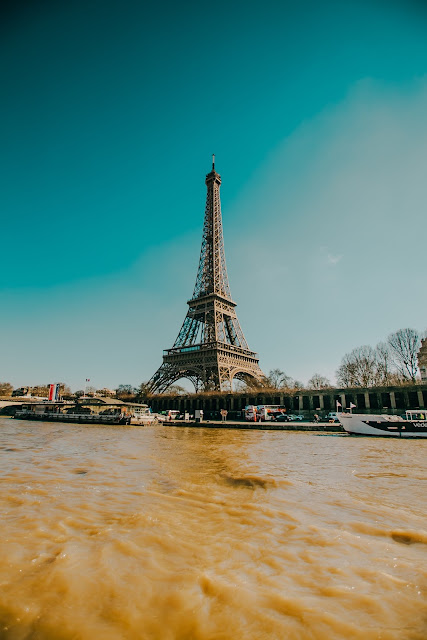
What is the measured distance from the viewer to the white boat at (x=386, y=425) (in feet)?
Answer: 80.8

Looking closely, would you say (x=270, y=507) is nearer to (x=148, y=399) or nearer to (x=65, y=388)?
(x=148, y=399)

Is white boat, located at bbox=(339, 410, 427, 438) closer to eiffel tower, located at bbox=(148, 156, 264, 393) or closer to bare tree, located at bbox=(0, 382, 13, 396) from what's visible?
eiffel tower, located at bbox=(148, 156, 264, 393)

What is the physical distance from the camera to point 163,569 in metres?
3.66

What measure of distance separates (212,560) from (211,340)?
188 ft

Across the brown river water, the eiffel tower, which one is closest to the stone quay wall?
the eiffel tower

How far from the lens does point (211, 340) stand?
6125cm

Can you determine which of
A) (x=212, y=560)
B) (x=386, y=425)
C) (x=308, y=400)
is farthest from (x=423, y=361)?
(x=212, y=560)

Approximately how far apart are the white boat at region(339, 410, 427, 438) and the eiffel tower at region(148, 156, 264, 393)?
3064cm

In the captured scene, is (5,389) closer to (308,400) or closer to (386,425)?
(308,400)

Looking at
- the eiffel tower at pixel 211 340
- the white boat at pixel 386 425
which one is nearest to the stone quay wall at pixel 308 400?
the eiffel tower at pixel 211 340

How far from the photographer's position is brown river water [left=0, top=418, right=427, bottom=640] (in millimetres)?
2670

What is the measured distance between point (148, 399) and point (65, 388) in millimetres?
67048

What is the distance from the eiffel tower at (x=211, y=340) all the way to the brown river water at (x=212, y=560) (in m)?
49.5

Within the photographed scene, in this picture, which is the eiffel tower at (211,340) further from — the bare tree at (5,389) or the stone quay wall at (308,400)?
the bare tree at (5,389)
